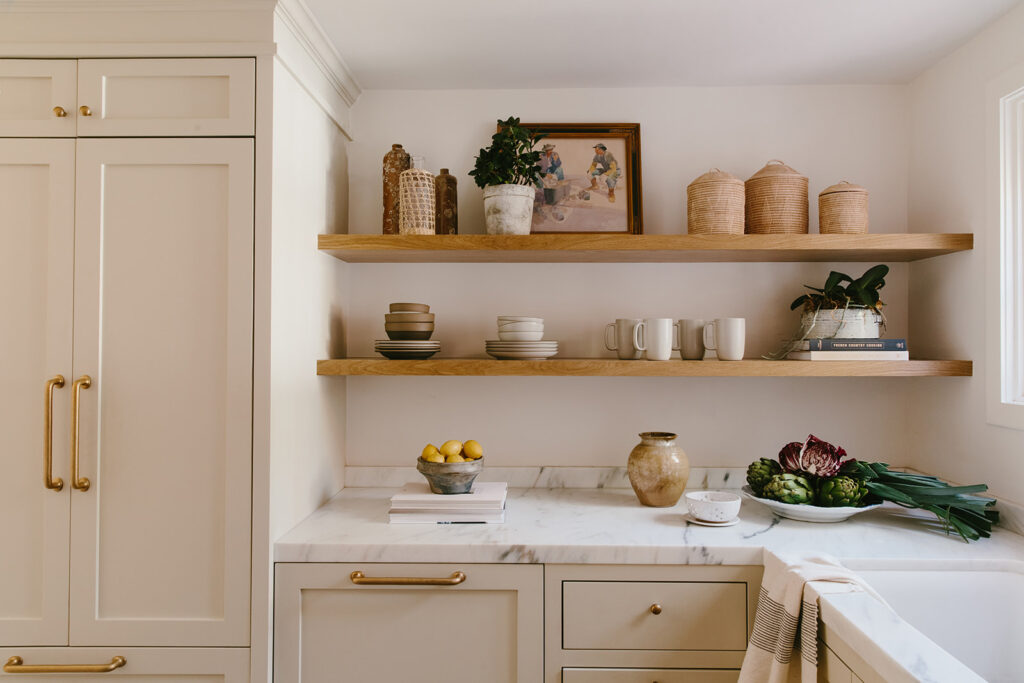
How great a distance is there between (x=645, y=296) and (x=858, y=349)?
693mm

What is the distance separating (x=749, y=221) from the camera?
1.99 m

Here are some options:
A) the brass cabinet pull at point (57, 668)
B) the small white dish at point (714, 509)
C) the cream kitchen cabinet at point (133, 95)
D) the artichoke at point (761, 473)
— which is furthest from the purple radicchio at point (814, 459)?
the brass cabinet pull at point (57, 668)

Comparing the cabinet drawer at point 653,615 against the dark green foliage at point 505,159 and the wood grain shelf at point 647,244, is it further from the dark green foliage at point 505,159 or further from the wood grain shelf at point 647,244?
the dark green foliage at point 505,159

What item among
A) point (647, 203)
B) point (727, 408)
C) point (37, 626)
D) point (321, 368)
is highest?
point (647, 203)

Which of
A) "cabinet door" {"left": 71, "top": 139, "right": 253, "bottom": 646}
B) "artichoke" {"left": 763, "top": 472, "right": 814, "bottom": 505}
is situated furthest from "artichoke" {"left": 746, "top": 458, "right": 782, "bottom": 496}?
"cabinet door" {"left": 71, "top": 139, "right": 253, "bottom": 646}

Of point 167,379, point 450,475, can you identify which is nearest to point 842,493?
point 450,475

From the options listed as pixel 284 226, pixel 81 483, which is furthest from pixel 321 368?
pixel 81 483

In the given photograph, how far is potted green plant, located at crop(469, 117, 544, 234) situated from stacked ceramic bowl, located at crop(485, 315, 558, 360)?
0.29m

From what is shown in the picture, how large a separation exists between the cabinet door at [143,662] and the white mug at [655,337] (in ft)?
4.56

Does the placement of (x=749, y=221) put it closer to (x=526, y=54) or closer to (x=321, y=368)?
(x=526, y=54)

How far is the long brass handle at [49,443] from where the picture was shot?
1505 millimetres

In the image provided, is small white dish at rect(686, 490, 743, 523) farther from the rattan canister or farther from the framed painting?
the rattan canister

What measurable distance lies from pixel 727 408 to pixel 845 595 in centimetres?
94

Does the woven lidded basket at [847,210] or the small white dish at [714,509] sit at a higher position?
the woven lidded basket at [847,210]
